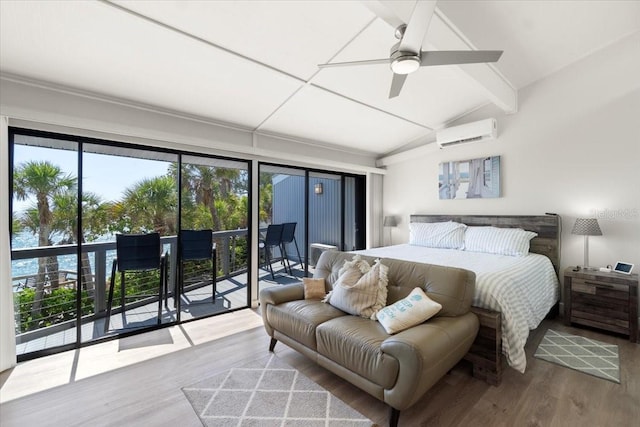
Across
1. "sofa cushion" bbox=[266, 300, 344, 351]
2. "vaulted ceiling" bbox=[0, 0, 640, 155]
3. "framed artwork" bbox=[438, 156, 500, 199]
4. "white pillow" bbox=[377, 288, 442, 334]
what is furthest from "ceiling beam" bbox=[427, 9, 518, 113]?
"sofa cushion" bbox=[266, 300, 344, 351]

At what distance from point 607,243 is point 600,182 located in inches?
28.4

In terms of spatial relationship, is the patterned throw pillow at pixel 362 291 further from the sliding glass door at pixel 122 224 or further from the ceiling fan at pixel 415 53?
the sliding glass door at pixel 122 224

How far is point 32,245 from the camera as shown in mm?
2666

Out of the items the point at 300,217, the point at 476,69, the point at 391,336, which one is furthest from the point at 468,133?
the point at 391,336

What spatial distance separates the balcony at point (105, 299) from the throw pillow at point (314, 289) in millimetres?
1539

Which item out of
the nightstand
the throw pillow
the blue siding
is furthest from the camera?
the blue siding

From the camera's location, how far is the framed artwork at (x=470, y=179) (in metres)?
4.21

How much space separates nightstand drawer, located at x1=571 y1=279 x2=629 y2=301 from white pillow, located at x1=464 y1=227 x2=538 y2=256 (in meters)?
0.57

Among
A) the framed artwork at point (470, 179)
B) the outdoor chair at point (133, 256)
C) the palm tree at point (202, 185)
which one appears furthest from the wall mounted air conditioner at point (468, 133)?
the outdoor chair at point (133, 256)

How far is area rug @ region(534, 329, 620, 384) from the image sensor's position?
2.35 meters

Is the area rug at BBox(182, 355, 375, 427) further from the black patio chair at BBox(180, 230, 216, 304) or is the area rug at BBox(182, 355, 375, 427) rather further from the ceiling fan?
the ceiling fan

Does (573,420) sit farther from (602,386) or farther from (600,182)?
(600,182)

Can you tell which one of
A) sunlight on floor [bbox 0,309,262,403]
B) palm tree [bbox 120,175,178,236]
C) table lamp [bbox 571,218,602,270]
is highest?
palm tree [bbox 120,175,178,236]

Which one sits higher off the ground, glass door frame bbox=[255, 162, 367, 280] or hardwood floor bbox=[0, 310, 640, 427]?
glass door frame bbox=[255, 162, 367, 280]
